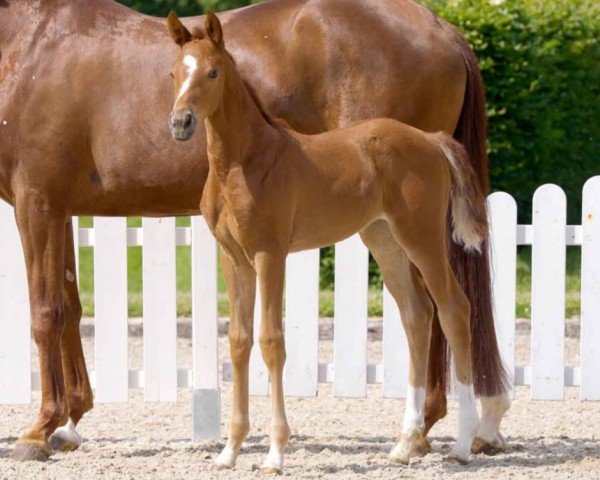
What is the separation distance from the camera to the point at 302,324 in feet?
22.8

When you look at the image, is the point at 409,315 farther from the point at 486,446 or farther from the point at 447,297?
the point at 486,446

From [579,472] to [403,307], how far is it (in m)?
0.99

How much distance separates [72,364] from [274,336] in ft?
4.64

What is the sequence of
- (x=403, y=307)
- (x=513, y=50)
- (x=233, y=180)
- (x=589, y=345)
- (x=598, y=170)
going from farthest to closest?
(x=598, y=170)
(x=513, y=50)
(x=589, y=345)
(x=403, y=307)
(x=233, y=180)

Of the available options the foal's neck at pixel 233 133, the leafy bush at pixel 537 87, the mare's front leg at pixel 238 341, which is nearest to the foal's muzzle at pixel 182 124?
the foal's neck at pixel 233 133

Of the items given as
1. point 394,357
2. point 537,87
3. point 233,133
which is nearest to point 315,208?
point 233,133

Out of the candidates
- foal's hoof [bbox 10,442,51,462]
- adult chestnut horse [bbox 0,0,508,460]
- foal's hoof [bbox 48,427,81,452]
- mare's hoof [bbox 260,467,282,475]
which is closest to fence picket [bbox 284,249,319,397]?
adult chestnut horse [bbox 0,0,508,460]

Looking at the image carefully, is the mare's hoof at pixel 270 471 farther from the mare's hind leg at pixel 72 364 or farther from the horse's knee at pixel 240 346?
the mare's hind leg at pixel 72 364

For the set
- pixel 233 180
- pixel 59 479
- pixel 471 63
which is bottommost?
pixel 59 479

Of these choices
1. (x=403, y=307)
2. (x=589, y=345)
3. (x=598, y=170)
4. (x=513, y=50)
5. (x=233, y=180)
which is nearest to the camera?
(x=233, y=180)

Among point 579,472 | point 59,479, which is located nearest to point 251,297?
point 59,479

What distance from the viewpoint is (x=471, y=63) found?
6.04m

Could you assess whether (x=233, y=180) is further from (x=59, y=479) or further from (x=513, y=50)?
(x=513, y=50)

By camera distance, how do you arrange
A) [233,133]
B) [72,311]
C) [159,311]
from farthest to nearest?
[159,311], [72,311], [233,133]
